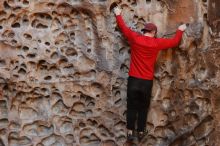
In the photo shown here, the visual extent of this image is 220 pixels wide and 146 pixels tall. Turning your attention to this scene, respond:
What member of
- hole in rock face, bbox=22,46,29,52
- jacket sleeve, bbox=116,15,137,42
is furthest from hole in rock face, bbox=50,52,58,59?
jacket sleeve, bbox=116,15,137,42

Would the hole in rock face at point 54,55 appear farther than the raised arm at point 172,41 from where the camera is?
Yes

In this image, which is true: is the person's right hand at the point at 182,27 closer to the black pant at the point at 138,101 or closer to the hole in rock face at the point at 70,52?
the black pant at the point at 138,101

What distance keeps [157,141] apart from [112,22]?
31.5 inches

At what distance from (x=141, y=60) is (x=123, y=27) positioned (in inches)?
8.9

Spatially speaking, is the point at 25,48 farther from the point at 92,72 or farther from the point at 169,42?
the point at 169,42

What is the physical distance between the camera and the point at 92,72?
357 cm

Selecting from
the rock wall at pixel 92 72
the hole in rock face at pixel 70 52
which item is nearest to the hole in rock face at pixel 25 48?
the rock wall at pixel 92 72

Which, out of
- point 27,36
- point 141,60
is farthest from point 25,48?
point 141,60

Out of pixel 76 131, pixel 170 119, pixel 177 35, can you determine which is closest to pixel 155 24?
pixel 177 35

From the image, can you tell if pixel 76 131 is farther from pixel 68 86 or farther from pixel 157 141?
pixel 157 141

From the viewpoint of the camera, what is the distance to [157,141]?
367 centimetres

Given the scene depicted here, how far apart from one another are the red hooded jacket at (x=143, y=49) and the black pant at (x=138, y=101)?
1.6 inches

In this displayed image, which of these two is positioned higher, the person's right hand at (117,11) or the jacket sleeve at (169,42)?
the person's right hand at (117,11)

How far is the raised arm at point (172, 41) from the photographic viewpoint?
3427mm
